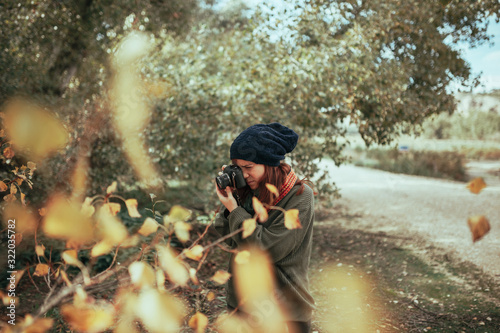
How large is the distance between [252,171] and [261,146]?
0.52 ft

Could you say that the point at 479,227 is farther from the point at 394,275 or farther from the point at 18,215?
the point at 394,275

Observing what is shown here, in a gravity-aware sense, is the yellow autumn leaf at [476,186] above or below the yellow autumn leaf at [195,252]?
above

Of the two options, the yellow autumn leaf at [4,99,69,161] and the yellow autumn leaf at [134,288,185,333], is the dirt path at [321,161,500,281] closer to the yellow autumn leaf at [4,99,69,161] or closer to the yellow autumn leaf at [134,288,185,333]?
the yellow autumn leaf at [4,99,69,161]

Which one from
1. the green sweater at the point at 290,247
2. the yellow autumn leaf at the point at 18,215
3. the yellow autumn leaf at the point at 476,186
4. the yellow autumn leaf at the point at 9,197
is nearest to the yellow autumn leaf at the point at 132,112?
the yellow autumn leaf at the point at 18,215

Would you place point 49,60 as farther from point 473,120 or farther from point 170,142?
point 473,120

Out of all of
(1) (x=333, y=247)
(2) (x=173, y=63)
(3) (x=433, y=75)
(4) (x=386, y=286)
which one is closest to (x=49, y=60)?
(2) (x=173, y=63)

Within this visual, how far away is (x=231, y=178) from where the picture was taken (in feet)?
7.02

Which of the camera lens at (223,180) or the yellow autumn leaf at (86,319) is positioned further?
the camera lens at (223,180)

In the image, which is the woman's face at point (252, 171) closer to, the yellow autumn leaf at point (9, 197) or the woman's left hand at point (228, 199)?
the woman's left hand at point (228, 199)

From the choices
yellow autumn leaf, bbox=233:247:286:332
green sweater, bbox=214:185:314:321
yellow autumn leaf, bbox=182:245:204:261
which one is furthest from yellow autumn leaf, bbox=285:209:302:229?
yellow autumn leaf, bbox=233:247:286:332

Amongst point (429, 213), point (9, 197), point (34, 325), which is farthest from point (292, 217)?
point (429, 213)

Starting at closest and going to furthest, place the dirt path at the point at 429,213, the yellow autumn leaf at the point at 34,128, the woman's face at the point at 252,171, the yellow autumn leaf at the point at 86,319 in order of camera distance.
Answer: the yellow autumn leaf at the point at 86,319
the woman's face at the point at 252,171
the yellow autumn leaf at the point at 34,128
the dirt path at the point at 429,213

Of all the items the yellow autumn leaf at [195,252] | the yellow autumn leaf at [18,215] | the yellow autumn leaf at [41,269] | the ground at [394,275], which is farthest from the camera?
the ground at [394,275]

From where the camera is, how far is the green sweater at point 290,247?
2037 millimetres
